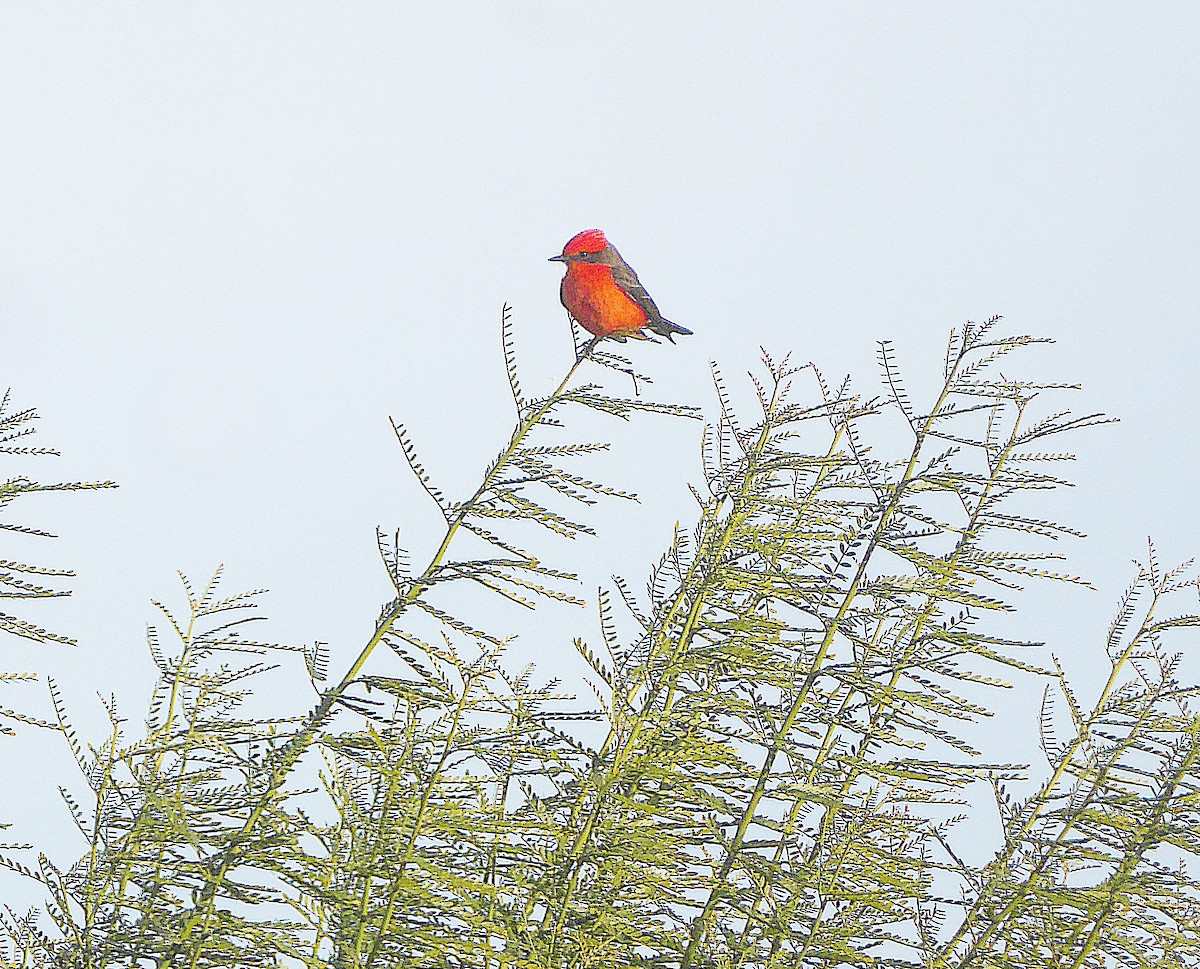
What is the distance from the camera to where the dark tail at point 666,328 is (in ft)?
18.1

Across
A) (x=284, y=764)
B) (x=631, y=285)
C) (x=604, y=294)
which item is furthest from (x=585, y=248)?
(x=284, y=764)

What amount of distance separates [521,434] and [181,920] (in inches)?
42.3

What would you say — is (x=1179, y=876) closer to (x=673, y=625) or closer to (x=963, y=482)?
(x=963, y=482)

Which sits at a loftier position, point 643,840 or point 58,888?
point 643,840

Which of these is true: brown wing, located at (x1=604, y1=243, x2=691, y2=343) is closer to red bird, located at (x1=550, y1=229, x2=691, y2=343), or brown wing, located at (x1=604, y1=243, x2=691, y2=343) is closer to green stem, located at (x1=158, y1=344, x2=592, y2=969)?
red bird, located at (x1=550, y1=229, x2=691, y2=343)

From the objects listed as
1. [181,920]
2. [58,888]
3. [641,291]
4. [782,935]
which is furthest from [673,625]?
[641,291]

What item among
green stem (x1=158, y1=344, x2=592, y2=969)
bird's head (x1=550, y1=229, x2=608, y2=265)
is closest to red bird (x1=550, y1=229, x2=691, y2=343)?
bird's head (x1=550, y1=229, x2=608, y2=265)

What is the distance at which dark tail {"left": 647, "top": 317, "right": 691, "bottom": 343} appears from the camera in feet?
18.1

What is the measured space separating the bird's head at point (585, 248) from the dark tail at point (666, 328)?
33 centimetres

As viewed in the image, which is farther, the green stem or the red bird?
the red bird

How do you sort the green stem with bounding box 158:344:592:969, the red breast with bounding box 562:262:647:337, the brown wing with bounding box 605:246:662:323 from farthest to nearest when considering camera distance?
the brown wing with bounding box 605:246:662:323
the red breast with bounding box 562:262:647:337
the green stem with bounding box 158:344:592:969

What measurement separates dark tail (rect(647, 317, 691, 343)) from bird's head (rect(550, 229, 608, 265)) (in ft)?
1.07

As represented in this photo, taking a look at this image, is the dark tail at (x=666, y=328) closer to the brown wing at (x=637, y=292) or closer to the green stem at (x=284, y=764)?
the brown wing at (x=637, y=292)

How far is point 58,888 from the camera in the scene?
112 inches
